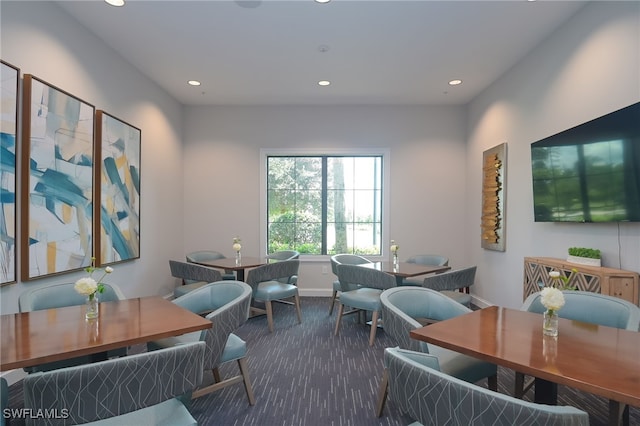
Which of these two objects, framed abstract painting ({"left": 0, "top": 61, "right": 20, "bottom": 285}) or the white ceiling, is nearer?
framed abstract painting ({"left": 0, "top": 61, "right": 20, "bottom": 285})

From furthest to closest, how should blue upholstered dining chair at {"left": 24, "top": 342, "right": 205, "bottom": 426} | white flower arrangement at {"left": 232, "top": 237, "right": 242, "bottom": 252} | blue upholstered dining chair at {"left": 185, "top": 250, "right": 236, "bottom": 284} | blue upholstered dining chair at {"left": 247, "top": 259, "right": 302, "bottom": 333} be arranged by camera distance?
blue upholstered dining chair at {"left": 185, "top": 250, "right": 236, "bottom": 284} → white flower arrangement at {"left": 232, "top": 237, "right": 242, "bottom": 252} → blue upholstered dining chair at {"left": 247, "top": 259, "right": 302, "bottom": 333} → blue upholstered dining chair at {"left": 24, "top": 342, "right": 205, "bottom": 426}

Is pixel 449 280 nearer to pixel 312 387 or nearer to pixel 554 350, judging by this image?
pixel 312 387

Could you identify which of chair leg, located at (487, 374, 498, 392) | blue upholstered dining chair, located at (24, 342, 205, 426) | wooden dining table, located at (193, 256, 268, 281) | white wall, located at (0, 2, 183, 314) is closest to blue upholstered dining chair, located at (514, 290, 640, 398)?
chair leg, located at (487, 374, 498, 392)

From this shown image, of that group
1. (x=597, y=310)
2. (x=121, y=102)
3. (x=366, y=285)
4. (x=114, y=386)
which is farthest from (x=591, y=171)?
(x=121, y=102)

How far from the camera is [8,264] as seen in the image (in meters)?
2.49

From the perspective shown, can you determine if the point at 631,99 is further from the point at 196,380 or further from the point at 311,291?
the point at 311,291

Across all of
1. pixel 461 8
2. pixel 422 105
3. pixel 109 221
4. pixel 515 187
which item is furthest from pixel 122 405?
pixel 422 105

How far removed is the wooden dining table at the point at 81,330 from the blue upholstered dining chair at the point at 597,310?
2.08 meters

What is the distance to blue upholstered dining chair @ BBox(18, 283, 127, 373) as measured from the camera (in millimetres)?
2086

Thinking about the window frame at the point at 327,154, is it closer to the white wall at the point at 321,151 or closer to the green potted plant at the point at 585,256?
the white wall at the point at 321,151

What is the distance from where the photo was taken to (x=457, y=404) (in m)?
1.02

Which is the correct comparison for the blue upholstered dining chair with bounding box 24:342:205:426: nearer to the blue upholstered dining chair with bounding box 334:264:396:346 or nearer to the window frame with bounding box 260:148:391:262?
the blue upholstered dining chair with bounding box 334:264:396:346

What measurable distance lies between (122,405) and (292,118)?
5.00 m

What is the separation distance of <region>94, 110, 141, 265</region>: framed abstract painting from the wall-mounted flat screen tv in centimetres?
455
